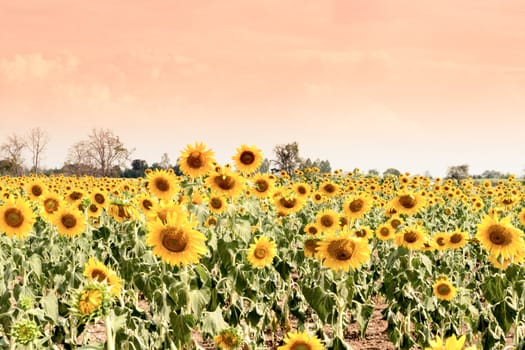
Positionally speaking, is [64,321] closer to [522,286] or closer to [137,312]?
[137,312]

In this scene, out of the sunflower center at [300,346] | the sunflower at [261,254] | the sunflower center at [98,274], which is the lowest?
the sunflower center at [300,346]

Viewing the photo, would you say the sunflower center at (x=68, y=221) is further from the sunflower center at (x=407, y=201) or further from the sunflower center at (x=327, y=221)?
the sunflower center at (x=407, y=201)

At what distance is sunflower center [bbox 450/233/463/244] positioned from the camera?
826 cm

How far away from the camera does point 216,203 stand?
7.19 metres

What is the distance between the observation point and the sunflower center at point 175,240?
4.53 m

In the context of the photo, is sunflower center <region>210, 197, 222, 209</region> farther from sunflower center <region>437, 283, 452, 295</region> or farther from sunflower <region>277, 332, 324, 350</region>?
sunflower <region>277, 332, 324, 350</region>

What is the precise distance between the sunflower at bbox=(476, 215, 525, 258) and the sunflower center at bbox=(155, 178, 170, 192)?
401 cm

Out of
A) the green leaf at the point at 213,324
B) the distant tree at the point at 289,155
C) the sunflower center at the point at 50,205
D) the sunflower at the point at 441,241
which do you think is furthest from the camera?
the distant tree at the point at 289,155

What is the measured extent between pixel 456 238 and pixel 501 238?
2.38 metres

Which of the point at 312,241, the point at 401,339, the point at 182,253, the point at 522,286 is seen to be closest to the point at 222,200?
the point at 312,241

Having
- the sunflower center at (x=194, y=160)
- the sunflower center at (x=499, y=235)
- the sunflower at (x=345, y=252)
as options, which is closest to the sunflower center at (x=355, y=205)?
the sunflower center at (x=499, y=235)

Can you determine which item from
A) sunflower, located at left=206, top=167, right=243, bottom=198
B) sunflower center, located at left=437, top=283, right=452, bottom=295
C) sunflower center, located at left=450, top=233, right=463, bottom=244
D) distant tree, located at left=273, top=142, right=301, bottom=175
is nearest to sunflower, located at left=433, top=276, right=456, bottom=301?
sunflower center, located at left=437, top=283, right=452, bottom=295

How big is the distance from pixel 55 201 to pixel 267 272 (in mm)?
3718

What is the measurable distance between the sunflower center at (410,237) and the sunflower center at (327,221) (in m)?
1.10
